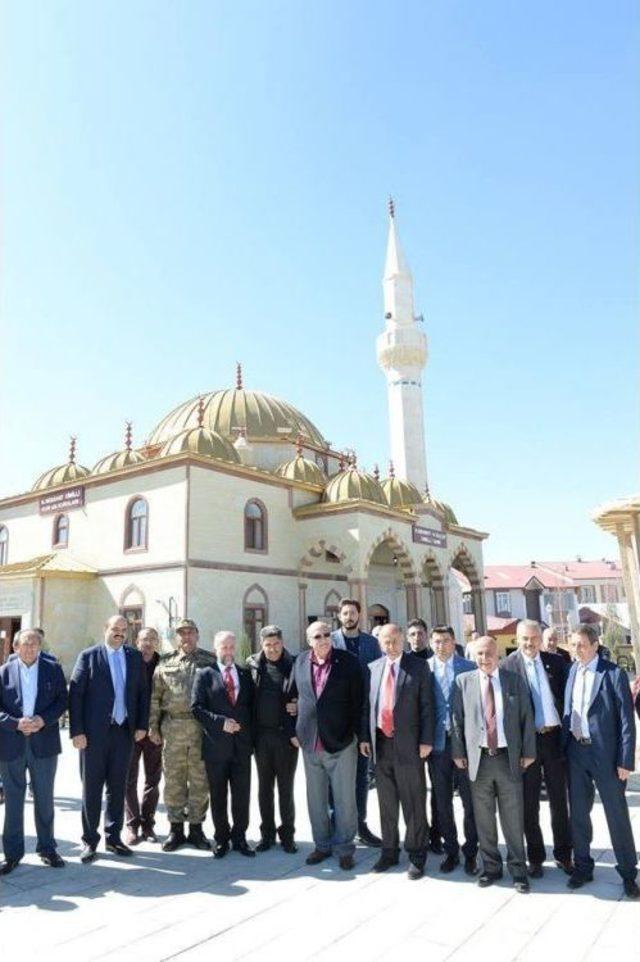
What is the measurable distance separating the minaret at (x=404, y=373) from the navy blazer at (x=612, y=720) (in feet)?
70.8

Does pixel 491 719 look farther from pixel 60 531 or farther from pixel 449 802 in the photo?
pixel 60 531

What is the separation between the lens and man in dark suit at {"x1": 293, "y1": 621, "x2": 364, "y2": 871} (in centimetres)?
505

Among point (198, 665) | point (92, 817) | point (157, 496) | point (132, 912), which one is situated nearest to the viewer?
point (132, 912)

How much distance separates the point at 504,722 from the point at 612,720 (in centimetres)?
72

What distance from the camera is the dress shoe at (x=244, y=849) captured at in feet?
16.8

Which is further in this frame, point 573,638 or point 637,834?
point 637,834

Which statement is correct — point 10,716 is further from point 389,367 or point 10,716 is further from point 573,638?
point 389,367

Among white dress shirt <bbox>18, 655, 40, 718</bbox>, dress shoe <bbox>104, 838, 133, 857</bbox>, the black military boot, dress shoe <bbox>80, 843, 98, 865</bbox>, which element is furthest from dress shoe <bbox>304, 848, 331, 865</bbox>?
white dress shirt <bbox>18, 655, 40, 718</bbox>

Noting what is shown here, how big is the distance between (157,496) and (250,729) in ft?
41.6

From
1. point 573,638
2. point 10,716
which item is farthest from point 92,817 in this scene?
point 573,638

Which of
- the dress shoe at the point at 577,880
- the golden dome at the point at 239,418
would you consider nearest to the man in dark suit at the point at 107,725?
the dress shoe at the point at 577,880

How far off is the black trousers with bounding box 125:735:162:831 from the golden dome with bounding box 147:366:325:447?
19.2 metres

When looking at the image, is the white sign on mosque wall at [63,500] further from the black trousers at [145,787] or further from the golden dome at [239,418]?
the black trousers at [145,787]

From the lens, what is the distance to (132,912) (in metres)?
4.10
